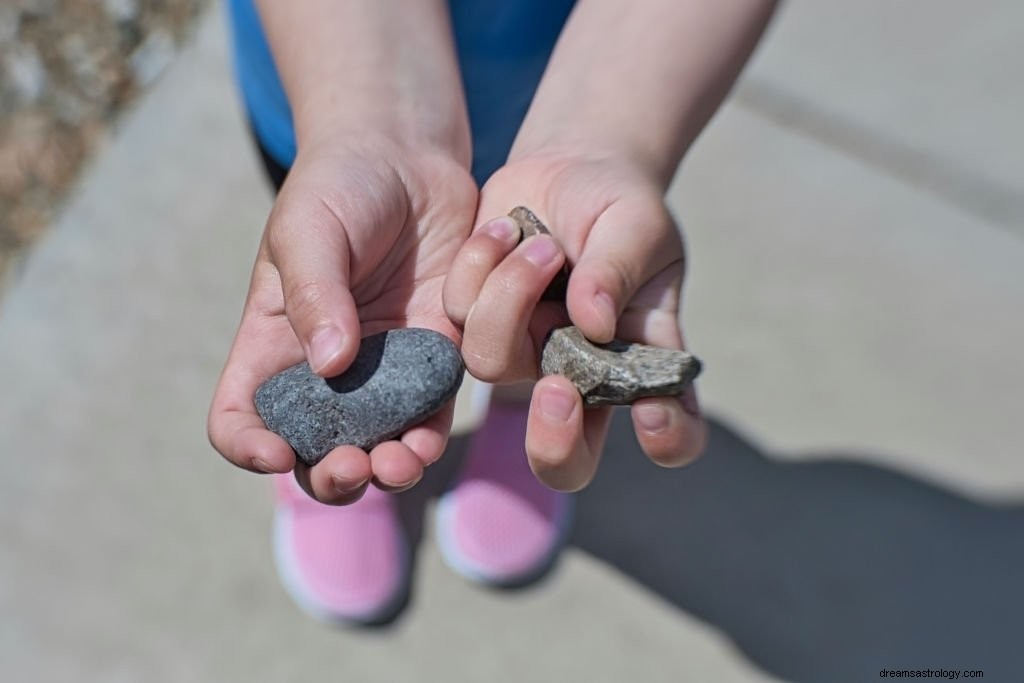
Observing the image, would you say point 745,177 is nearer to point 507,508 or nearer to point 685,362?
point 507,508

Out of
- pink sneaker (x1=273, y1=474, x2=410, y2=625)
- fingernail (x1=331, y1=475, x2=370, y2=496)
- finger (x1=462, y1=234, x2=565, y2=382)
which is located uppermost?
finger (x1=462, y1=234, x2=565, y2=382)

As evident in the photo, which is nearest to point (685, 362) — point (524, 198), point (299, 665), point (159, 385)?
point (524, 198)

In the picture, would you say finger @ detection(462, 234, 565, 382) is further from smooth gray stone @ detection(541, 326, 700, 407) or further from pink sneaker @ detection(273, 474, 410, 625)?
pink sneaker @ detection(273, 474, 410, 625)

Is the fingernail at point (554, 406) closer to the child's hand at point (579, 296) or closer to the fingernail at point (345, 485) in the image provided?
the child's hand at point (579, 296)

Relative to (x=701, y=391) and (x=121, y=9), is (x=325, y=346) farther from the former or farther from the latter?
(x=121, y=9)

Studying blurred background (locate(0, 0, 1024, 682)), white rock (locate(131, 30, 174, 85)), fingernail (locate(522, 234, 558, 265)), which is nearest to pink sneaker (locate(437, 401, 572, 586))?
blurred background (locate(0, 0, 1024, 682))

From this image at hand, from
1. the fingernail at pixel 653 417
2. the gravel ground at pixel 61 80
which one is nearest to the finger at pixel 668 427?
the fingernail at pixel 653 417

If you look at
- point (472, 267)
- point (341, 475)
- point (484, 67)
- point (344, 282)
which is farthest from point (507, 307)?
point (484, 67)
